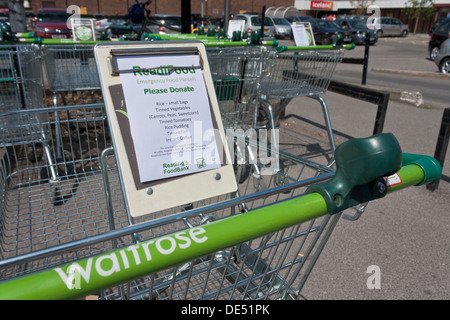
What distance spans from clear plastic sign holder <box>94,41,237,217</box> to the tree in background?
147ft

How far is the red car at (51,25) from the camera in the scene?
15086 mm

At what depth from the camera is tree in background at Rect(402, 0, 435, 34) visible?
38.2 meters

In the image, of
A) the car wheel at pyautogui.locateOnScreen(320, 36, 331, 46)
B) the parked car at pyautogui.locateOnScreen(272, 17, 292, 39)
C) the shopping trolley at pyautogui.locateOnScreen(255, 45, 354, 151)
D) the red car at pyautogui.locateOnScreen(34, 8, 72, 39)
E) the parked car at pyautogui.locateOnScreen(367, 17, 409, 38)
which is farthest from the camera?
the parked car at pyautogui.locateOnScreen(367, 17, 409, 38)

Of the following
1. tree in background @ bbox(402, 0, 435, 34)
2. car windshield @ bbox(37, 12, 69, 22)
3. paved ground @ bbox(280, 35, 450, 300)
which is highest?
tree in background @ bbox(402, 0, 435, 34)

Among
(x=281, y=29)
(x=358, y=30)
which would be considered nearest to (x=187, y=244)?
(x=281, y=29)

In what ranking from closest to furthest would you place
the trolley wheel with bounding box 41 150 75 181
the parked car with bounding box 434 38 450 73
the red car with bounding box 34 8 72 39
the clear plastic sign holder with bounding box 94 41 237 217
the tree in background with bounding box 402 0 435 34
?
the clear plastic sign holder with bounding box 94 41 237 217 → the trolley wheel with bounding box 41 150 75 181 → the parked car with bounding box 434 38 450 73 → the red car with bounding box 34 8 72 39 → the tree in background with bounding box 402 0 435 34

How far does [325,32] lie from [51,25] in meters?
14.5

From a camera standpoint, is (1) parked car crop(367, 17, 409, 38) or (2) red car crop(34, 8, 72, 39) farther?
(1) parked car crop(367, 17, 409, 38)

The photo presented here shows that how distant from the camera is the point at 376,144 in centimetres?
90

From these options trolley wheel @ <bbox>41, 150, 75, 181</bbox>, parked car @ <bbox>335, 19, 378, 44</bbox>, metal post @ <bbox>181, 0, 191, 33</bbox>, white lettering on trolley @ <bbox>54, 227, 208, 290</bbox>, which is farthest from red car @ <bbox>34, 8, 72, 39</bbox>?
parked car @ <bbox>335, 19, 378, 44</bbox>

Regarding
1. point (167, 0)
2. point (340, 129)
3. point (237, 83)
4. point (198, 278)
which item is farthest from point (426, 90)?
point (167, 0)

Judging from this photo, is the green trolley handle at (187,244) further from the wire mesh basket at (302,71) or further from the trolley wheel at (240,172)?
the wire mesh basket at (302,71)

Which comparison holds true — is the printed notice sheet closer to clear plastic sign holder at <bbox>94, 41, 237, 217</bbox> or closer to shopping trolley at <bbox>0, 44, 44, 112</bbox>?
clear plastic sign holder at <bbox>94, 41, 237, 217</bbox>

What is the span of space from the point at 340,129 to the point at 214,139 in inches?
184
